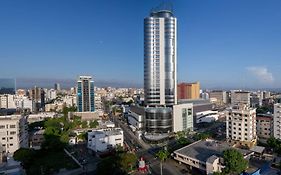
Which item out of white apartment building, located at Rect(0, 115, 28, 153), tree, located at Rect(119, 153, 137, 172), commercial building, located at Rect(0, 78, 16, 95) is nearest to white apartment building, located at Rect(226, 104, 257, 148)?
tree, located at Rect(119, 153, 137, 172)

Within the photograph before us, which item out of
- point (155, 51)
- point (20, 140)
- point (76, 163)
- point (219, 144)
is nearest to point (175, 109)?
point (155, 51)

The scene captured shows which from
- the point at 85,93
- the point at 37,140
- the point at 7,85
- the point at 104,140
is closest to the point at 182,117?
the point at 104,140

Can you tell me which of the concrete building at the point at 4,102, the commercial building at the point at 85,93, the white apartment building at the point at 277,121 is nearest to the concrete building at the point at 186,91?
the commercial building at the point at 85,93

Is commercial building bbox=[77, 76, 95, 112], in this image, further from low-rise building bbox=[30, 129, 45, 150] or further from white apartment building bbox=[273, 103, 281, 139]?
white apartment building bbox=[273, 103, 281, 139]

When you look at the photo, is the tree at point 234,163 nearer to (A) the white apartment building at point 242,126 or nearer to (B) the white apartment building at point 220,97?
(A) the white apartment building at point 242,126

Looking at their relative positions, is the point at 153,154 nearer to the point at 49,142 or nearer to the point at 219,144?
the point at 219,144

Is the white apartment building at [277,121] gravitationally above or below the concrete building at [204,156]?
above
